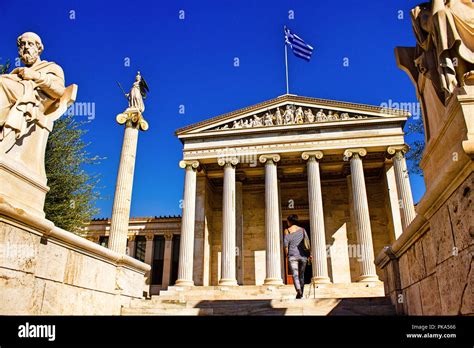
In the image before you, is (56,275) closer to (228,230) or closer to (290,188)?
(228,230)

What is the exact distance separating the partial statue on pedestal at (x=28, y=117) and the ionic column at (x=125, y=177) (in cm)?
828

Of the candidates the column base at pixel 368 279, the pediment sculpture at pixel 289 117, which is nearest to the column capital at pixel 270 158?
the pediment sculpture at pixel 289 117

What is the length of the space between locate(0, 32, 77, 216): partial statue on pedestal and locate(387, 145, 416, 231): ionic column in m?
21.4

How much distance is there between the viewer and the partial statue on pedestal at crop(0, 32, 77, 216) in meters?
4.78

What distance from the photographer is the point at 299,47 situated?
26.4m

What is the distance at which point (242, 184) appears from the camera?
29.3 m

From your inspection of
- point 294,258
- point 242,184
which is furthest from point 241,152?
point 294,258

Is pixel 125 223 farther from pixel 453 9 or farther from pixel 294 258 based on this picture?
pixel 453 9

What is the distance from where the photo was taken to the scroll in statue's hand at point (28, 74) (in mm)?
5204

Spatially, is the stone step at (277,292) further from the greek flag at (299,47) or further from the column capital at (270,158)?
A: the greek flag at (299,47)

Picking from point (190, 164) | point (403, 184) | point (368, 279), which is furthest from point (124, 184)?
point (403, 184)

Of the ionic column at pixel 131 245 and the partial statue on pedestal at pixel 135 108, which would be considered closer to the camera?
the partial statue on pedestal at pixel 135 108

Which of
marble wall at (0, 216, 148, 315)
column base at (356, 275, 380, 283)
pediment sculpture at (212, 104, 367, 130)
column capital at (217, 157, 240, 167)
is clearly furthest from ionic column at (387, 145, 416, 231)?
marble wall at (0, 216, 148, 315)

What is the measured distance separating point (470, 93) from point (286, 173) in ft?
82.1
